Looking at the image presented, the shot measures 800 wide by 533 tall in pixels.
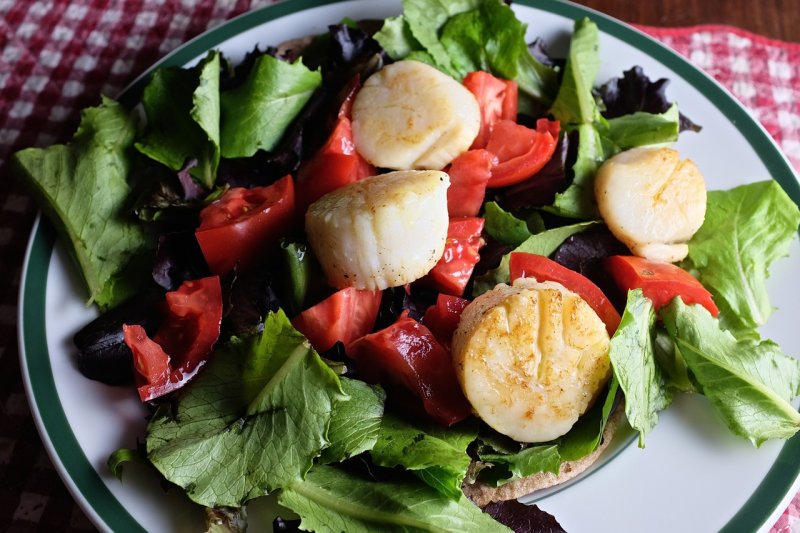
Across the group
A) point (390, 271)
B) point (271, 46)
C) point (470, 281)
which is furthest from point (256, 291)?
point (271, 46)

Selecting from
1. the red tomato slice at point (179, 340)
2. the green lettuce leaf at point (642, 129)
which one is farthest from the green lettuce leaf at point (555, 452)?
the green lettuce leaf at point (642, 129)

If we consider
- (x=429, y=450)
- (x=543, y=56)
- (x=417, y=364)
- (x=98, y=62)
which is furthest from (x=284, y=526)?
(x=98, y=62)

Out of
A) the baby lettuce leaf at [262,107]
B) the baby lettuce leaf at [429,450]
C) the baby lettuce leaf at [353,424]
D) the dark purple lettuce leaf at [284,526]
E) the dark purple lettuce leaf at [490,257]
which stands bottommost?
the dark purple lettuce leaf at [284,526]

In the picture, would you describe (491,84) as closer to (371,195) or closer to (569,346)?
(371,195)

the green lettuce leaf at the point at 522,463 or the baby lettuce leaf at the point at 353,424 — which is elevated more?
the baby lettuce leaf at the point at 353,424

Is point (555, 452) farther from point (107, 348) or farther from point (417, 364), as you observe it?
point (107, 348)

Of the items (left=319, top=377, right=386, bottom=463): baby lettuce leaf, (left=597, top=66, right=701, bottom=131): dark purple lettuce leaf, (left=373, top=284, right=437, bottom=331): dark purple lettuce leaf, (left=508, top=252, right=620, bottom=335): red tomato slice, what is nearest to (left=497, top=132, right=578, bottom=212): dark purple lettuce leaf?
(left=508, top=252, right=620, bottom=335): red tomato slice

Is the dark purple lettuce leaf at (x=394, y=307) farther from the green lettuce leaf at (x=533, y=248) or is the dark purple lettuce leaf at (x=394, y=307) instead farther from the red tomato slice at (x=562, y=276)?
the red tomato slice at (x=562, y=276)
